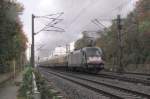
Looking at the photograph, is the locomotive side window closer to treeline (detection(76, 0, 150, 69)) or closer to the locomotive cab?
the locomotive cab

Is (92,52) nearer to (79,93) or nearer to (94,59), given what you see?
(94,59)

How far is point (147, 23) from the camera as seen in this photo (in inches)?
2692

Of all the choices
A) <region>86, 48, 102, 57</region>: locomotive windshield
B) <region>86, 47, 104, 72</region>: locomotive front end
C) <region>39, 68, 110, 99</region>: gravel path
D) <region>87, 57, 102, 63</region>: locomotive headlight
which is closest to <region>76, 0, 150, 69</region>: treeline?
<region>86, 48, 102, 57</region>: locomotive windshield

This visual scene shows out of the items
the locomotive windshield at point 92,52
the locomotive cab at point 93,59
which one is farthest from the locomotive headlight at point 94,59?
the locomotive windshield at point 92,52

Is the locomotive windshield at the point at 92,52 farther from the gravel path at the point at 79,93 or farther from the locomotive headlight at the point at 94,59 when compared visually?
the gravel path at the point at 79,93

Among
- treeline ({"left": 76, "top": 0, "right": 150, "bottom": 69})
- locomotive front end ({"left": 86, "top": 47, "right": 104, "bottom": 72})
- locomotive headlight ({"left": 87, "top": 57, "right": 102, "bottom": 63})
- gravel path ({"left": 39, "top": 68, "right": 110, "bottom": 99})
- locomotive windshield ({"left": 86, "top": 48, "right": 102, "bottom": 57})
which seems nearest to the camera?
gravel path ({"left": 39, "top": 68, "right": 110, "bottom": 99})

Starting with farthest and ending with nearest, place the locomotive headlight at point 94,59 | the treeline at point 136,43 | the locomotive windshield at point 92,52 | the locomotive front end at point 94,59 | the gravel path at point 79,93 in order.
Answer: the treeline at point 136,43 → the locomotive windshield at point 92,52 → the locomotive headlight at point 94,59 → the locomotive front end at point 94,59 → the gravel path at point 79,93

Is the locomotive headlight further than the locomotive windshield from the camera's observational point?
No

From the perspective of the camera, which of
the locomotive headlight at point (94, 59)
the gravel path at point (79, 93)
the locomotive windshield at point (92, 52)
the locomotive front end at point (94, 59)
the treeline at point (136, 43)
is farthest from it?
the treeline at point (136, 43)

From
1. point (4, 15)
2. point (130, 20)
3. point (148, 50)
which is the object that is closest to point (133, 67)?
point (148, 50)

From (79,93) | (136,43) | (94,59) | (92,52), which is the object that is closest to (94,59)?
(94,59)

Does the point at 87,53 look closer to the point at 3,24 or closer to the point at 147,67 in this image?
the point at 147,67

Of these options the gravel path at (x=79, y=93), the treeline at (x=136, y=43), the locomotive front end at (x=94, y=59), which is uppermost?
the treeline at (x=136, y=43)

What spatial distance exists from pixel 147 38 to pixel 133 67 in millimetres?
5829
